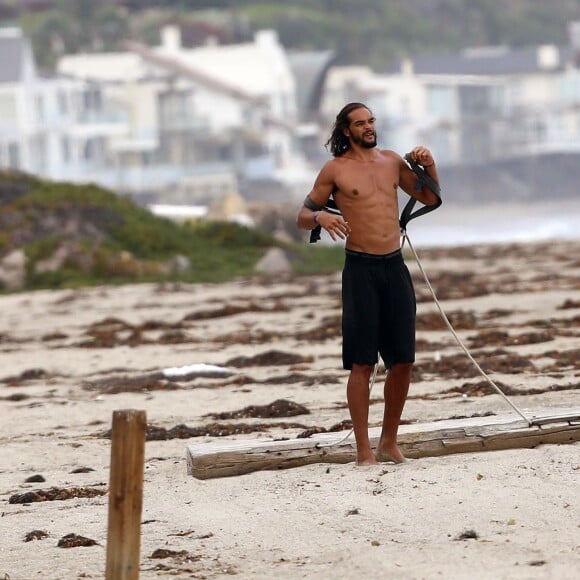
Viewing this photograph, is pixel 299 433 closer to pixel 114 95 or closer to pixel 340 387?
pixel 340 387

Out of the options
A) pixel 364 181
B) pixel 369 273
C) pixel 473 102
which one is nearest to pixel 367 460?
pixel 369 273

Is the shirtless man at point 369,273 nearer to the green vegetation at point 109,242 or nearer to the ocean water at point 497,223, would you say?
the green vegetation at point 109,242

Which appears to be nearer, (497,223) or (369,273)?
(369,273)

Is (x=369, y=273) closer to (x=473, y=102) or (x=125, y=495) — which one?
(x=125, y=495)

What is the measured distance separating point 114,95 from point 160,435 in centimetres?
7714

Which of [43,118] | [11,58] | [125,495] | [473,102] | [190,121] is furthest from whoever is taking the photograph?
[473,102]

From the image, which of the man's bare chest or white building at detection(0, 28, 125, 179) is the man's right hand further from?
white building at detection(0, 28, 125, 179)

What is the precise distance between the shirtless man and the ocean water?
54458 mm

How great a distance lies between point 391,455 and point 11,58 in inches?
2804

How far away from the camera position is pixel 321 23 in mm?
104500

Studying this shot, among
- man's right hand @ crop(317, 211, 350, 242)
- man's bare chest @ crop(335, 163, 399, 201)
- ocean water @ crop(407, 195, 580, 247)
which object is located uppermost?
man's bare chest @ crop(335, 163, 399, 201)

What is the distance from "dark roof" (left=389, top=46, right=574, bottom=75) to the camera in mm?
96062

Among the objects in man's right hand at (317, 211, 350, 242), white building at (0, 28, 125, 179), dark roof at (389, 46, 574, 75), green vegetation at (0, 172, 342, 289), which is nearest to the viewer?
man's right hand at (317, 211, 350, 242)

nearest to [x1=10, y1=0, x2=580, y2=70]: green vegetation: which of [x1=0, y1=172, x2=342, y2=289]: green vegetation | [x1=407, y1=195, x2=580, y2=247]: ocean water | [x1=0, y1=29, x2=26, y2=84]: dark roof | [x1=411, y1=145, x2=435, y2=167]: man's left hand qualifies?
[x1=0, y1=29, x2=26, y2=84]: dark roof
